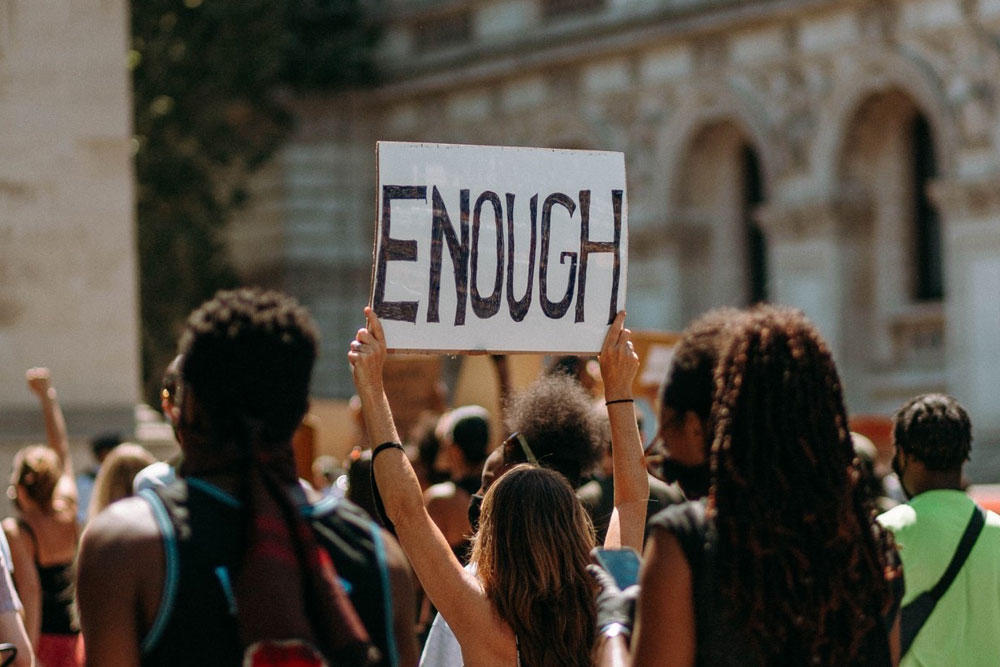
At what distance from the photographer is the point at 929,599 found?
4285 mm

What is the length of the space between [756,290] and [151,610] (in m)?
18.1

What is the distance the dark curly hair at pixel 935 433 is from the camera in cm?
457

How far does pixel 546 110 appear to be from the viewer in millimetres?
21438

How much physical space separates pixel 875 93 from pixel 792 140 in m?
1.05

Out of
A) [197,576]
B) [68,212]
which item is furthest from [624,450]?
[68,212]

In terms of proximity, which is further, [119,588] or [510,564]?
[510,564]

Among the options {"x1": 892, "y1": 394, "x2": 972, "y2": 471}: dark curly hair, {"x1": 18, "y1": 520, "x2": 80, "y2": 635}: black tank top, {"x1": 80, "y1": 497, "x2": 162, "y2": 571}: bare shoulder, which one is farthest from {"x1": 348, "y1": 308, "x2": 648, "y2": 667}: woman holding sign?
{"x1": 18, "y1": 520, "x2": 80, "y2": 635}: black tank top

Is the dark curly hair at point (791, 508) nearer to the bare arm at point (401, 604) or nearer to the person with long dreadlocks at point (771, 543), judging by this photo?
the person with long dreadlocks at point (771, 543)

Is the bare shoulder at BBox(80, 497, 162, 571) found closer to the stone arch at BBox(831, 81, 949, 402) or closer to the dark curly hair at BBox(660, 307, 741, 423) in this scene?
the dark curly hair at BBox(660, 307, 741, 423)

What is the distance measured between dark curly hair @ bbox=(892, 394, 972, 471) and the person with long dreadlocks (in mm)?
1534

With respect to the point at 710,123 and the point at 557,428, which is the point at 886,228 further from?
the point at 557,428

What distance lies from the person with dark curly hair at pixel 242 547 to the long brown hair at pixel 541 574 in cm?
76

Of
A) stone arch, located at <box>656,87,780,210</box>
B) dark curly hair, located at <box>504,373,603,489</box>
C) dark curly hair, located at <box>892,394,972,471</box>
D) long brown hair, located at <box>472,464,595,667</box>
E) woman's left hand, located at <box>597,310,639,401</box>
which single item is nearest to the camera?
long brown hair, located at <box>472,464,595,667</box>

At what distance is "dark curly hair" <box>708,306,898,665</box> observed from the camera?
291 cm
